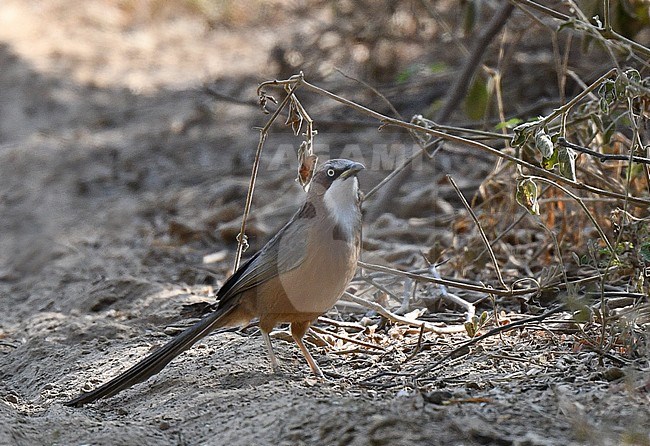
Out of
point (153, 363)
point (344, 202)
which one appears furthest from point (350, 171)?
point (153, 363)

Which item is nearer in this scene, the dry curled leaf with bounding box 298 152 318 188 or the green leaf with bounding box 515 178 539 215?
the green leaf with bounding box 515 178 539 215

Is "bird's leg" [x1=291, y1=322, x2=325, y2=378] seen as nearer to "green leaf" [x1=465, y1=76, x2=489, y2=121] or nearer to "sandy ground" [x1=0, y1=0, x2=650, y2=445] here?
"sandy ground" [x1=0, y1=0, x2=650, y2=445]

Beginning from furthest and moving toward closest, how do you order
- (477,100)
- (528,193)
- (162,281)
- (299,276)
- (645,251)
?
(162,281) → (477,100) → (299,276) → (528,193) → (645,251)

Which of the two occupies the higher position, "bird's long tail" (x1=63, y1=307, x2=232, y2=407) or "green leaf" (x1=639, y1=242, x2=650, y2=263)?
"green leaf" (x1=639, y1=242, x2=650, y2=263)

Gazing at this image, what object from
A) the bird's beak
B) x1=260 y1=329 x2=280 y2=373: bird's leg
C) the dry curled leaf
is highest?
the dry curled leaf

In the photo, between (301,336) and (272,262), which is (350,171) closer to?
(272,262)

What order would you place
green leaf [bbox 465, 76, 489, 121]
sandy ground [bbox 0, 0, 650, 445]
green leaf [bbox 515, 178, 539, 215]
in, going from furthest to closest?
green leaf [bbox 465, 76, 489, 121], green leaf [bbox 515, 178, 539, 215], sandy ground [bbox 0, 0, 650, 445]

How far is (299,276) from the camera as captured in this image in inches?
156

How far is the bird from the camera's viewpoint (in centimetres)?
390

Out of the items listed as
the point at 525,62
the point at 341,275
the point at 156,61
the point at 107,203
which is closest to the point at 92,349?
the point at 341,275

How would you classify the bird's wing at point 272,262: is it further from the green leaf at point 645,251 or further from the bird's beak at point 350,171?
the green leaf at point 645,251

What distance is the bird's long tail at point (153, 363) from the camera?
155 inches

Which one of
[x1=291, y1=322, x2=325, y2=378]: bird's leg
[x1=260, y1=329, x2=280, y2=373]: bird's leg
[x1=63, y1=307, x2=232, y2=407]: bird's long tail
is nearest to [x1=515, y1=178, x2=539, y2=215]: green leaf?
[x1=291, y1=322, x2=325, y2=378]: bird's leg

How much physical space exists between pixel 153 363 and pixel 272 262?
0.69 meters
